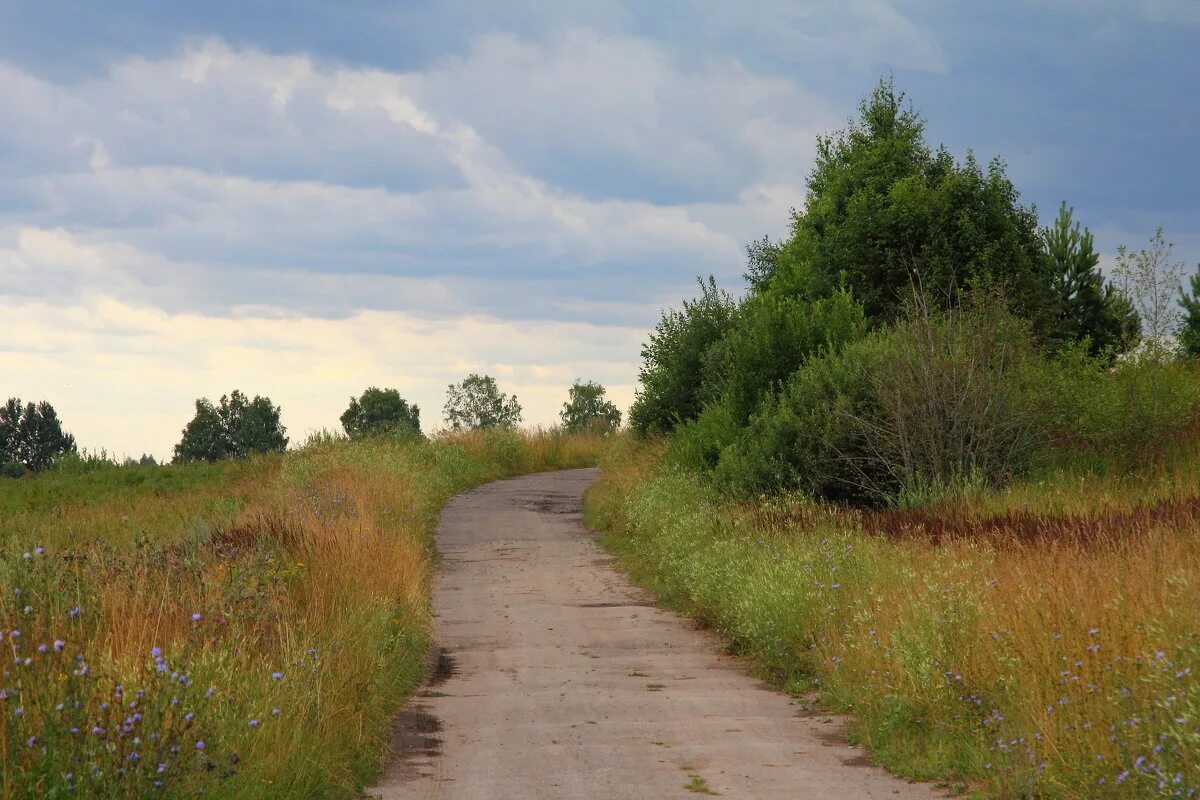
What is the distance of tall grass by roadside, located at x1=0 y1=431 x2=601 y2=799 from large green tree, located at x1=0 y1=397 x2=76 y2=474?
3368 inches

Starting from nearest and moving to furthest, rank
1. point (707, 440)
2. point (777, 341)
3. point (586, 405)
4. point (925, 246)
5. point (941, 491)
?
point (941, 491), point (777, 341), point (707, 440), point (925, 246), point (586, 405)

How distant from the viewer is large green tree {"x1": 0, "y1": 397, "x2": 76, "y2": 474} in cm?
9212

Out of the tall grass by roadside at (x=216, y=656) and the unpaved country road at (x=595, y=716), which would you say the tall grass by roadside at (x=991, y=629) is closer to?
the unpaved country road at (x=595, y=716)

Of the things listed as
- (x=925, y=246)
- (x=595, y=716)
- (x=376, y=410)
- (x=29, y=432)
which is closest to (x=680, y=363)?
(x=925, y=246)

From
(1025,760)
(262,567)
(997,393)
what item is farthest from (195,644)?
(997,393)

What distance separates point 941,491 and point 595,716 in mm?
10456

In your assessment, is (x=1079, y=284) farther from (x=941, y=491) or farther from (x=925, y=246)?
(x=941, y=491)

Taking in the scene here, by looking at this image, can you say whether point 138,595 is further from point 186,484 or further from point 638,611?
point 186,484

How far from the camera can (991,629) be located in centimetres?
867

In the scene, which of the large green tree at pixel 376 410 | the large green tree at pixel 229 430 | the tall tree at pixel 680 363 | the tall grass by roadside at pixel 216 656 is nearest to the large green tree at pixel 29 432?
the large green tree at pixel 229 430

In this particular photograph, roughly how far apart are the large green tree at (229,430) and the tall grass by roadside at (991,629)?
78.8 m

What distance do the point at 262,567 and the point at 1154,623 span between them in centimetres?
819

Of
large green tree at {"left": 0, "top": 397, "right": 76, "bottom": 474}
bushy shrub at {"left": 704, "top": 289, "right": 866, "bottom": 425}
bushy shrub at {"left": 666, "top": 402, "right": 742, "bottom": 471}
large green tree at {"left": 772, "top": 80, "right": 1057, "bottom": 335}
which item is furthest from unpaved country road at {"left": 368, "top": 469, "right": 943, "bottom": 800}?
large green tree at {"left": 0, "top": 397, "right": 76, "bottom": 474}

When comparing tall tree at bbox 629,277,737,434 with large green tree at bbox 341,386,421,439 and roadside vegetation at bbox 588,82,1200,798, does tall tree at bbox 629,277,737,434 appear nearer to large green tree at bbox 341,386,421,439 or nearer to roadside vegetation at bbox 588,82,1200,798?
roadside vegetation at bbox 588,82,1200,798
